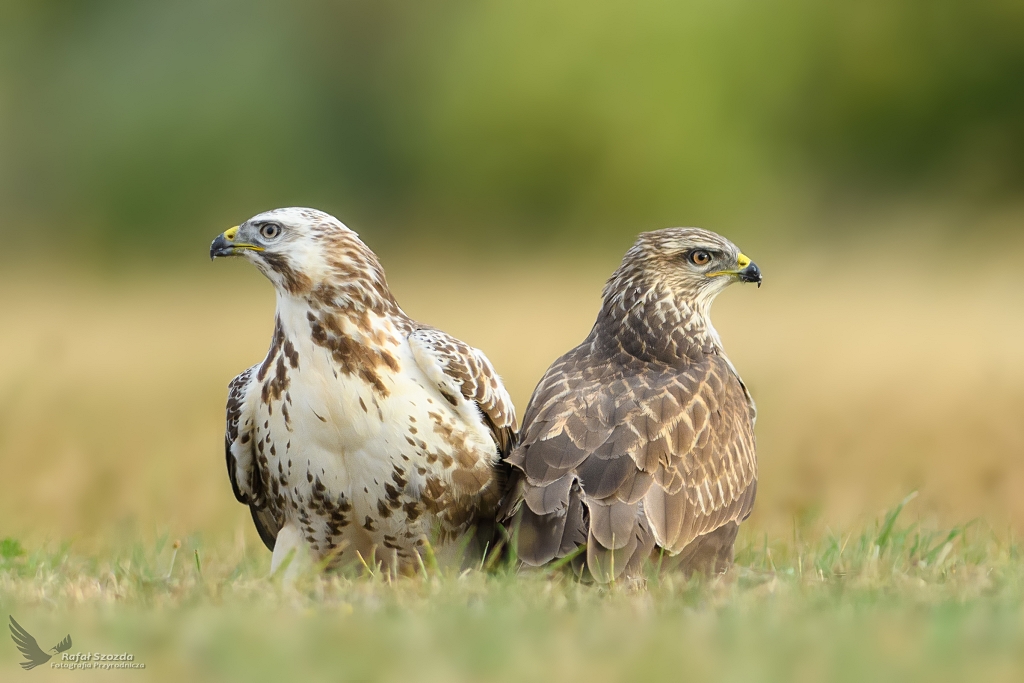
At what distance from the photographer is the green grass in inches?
119

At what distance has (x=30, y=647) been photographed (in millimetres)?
3336

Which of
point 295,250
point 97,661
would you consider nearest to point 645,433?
point 295,250

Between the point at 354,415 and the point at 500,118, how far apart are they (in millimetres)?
15993

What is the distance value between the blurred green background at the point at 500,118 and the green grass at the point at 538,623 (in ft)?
46.4

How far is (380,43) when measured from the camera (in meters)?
23.1

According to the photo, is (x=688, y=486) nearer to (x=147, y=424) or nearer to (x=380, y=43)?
(x=147, y=424)

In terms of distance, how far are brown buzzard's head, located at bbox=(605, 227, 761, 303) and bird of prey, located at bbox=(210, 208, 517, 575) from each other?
3.08 ft

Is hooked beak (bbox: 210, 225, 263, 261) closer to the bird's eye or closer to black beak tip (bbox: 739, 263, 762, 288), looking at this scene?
the bird's eye

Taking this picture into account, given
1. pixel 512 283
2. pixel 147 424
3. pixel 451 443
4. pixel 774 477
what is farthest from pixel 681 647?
pixel 512 283

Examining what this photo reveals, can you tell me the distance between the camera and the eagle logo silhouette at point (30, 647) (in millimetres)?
3242

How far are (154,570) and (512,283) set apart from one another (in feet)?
33.1

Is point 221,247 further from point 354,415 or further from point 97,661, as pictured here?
point 97,661

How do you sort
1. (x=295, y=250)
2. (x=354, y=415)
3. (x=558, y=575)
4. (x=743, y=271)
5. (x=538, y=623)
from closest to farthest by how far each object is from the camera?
(x=538, y=623) → (x=558, y=575) → (x=354, y=415) → (x=295, y=250) → (x=743, y=271)

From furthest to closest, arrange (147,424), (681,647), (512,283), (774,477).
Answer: (512,283) → (147,424) → (774,477) → (681,647)
